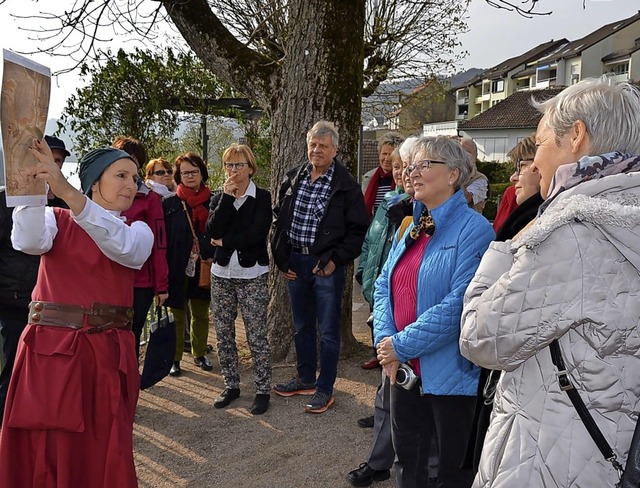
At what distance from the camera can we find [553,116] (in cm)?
194

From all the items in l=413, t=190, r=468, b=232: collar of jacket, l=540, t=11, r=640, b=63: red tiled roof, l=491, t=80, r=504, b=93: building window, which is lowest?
l=413, t=190, r=468, b=232: collar of jacket

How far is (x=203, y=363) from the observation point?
5.56m

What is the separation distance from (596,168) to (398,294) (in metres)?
1.36

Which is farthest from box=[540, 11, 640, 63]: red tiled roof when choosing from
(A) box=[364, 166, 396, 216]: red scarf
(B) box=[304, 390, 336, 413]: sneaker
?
(B) box=[304, 390, 336, 413]: sneaker

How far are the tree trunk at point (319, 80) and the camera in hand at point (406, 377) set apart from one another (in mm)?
2893

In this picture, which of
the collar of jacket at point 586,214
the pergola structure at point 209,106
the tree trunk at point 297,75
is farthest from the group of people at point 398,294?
the pergola structure at point 209,106

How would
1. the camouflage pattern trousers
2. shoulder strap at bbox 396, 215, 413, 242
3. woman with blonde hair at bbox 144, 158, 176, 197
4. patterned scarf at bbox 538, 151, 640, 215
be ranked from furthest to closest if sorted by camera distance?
woman with blonde hair at bbox 144, 158, 176, 197
the camouflage pattern trousers
shoulder strap at bbox 396, 215, 413, 242
patterned scarf at bbox 538, 151, 640, 215

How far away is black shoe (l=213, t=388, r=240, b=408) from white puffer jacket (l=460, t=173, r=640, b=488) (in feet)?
10.3

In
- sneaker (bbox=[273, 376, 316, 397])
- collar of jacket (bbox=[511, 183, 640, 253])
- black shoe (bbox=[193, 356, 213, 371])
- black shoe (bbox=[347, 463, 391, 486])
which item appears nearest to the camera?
collar of jacket (bbox=[511, 183, 640, 253])

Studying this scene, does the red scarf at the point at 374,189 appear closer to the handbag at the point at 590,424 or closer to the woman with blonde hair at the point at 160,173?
the woman with blonde hair at the point at 160,173

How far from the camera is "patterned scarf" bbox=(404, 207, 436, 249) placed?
286 centimetres

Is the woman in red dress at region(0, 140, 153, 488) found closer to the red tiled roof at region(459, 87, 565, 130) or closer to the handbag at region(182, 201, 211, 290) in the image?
the handbag at region(182, 201, 211, 290)

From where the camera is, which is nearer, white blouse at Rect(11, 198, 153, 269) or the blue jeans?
white blouse at Rect(11, 198, 153, 269)

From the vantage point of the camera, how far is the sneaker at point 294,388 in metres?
4.90
